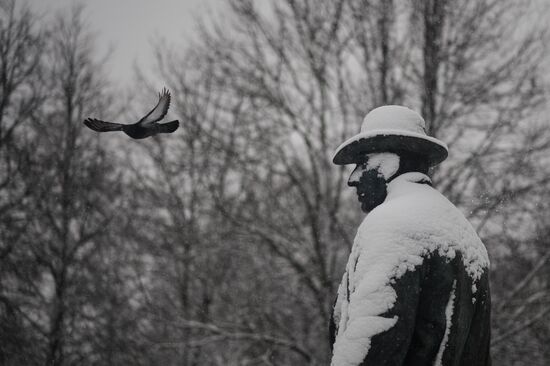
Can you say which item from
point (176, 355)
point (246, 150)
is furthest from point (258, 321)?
point (176, 355)

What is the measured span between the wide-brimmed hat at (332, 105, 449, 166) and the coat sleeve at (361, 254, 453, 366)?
613 millimetres

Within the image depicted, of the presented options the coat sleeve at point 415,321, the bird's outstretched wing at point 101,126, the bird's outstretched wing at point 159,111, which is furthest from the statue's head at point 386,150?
the bird's outstretched wing at point 101,126

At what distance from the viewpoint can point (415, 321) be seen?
94.0 inches

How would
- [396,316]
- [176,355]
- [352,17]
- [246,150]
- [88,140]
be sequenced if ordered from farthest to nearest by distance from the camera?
[176,355] → [88,140] → [246,150] → [352,17] → [396,316]

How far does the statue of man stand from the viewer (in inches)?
89.2

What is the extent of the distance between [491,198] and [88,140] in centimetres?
764

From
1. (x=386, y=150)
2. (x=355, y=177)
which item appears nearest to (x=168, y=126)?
(x=355, y=177)

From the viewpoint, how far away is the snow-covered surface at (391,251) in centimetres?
227

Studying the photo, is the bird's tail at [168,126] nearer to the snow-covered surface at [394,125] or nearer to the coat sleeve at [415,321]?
the snow-covered surface at [394,125]

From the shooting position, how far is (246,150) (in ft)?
32.5

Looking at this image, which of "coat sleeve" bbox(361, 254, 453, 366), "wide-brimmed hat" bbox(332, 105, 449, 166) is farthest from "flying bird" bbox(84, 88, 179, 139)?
"coat sleeve" bbox(361, 254, 453, 366)

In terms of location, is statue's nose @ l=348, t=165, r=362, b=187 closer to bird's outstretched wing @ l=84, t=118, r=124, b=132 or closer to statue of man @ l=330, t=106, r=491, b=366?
statue of man @ l=330, t=106, r=491, b=366

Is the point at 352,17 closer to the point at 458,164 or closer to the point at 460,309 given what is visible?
the point at 458,164

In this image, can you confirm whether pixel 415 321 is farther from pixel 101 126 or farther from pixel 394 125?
pixel 101 126
